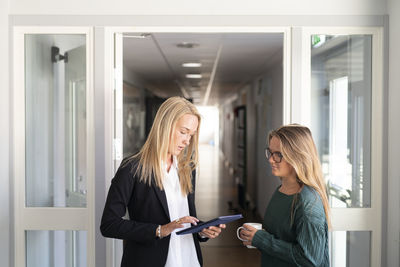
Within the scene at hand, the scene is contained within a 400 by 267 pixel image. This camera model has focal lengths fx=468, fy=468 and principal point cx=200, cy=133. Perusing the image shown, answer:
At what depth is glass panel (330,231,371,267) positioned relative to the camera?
141 inches

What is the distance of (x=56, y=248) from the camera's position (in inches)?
143

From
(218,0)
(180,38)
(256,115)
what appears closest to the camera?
(218,0)

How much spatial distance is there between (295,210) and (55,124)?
2.25 m

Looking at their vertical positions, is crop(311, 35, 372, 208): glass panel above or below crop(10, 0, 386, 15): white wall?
below

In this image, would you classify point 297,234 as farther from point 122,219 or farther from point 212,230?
point 122,219

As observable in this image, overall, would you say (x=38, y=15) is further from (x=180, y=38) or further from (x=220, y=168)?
(x=220, y=168)

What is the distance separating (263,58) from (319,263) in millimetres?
4794

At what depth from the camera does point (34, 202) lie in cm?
355

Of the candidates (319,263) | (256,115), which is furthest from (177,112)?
(256,115)

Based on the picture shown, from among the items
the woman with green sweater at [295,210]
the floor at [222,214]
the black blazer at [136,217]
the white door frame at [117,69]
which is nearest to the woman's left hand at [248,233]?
the woman with green sweater at [295,210]

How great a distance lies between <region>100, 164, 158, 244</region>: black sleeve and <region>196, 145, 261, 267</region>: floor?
91 cm
